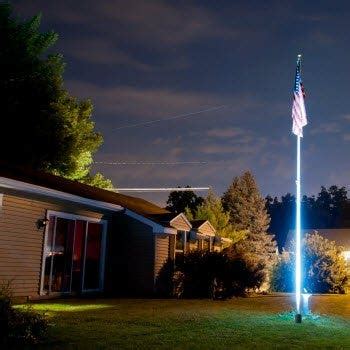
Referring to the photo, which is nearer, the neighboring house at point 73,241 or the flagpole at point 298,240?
the flagpole at point 298,240

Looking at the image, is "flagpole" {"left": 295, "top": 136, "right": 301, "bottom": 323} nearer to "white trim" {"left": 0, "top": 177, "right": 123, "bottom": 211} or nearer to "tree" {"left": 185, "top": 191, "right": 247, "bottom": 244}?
"white trim" {"left": 0, "top": 177, "right": 123, "bottom": 211}

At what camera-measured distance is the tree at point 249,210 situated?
186 feet

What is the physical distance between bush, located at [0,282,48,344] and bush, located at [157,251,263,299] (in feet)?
34.3

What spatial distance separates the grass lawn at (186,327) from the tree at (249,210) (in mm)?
41702

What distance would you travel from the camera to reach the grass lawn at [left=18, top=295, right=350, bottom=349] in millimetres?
8273

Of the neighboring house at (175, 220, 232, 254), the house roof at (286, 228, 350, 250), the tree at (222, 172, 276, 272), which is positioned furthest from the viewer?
the tree at (222, 172, 276, 272)

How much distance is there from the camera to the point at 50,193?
15.2 meters

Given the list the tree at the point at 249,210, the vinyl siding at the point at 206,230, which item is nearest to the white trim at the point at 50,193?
the vinyl siding at the point at 206,230

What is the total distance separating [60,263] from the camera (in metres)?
16.4

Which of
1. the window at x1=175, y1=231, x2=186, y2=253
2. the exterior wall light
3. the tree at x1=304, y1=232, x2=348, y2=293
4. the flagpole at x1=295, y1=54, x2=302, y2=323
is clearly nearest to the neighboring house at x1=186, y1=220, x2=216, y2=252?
the window at x1=175, y1=231, x2=186, y2=253

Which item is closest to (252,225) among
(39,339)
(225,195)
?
(225,195)

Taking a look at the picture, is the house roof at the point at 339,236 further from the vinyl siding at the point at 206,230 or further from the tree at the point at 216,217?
the vinyl siding at the point at 206,230

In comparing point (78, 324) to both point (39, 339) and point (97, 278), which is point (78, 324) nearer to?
point (39, 339)

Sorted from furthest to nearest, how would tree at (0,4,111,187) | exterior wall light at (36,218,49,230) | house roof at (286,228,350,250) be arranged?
house roof at (286,228,350,250) < tree at (0,4,111,187) < exterior wall light at (36,218,49,230)
